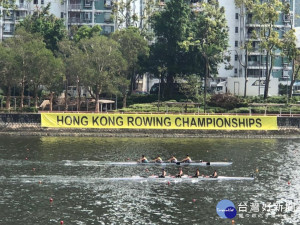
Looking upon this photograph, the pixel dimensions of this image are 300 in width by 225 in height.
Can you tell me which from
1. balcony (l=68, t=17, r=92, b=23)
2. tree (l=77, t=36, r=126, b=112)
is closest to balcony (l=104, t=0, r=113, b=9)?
balcony (l=68, t=17, r=92, b=23)

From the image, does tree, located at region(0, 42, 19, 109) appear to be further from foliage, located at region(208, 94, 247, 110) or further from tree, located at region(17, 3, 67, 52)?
foliage, located at region(208, 94, 247, 110)

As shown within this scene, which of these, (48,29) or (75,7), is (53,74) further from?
(75,7)

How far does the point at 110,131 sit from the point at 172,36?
38326 millimetres

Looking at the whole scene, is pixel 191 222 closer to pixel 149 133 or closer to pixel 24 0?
pixel 149 133

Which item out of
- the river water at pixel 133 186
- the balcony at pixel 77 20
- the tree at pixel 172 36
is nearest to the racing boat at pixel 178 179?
the river water at pixel 133 186

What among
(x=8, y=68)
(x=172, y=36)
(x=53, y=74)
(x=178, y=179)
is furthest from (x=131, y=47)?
(x=178, y=179)

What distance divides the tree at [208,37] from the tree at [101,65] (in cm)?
1660

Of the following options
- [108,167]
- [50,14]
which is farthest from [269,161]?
[50,14]

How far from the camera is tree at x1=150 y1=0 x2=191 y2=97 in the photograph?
121 meters

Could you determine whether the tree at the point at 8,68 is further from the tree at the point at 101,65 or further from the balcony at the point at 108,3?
the balcony at the point at 108,3

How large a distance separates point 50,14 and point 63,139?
6731 centimetres

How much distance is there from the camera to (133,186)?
184 feet

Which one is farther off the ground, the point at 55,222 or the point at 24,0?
the point at 24,0

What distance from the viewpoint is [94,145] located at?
81.6m
